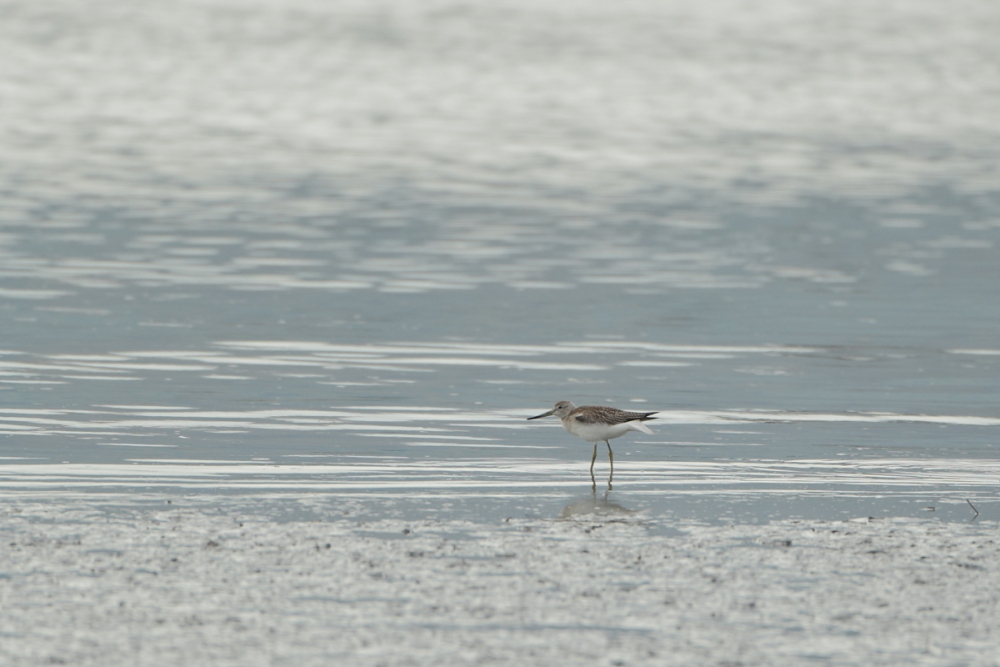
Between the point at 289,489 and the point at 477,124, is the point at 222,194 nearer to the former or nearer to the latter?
the point at 477,124

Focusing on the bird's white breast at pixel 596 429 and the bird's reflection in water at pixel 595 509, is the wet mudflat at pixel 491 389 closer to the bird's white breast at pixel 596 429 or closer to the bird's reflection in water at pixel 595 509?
the bird's reflection in water at pixel 595 509

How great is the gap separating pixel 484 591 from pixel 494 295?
1350cm

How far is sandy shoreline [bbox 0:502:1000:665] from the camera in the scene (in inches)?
284

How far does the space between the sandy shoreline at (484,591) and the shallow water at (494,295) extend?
0.90 meters

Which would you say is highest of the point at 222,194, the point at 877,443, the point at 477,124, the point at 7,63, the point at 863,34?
the point at 863,34

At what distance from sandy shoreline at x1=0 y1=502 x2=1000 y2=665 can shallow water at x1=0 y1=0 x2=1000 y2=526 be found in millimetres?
896

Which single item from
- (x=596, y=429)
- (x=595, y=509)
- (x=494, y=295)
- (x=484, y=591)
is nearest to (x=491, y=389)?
(x=596, y=429)

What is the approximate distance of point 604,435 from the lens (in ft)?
36.7

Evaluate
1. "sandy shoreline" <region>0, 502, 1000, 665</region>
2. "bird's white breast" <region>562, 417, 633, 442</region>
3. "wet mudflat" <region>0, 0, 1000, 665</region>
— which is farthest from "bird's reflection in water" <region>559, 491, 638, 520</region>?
"bird's white breast" <region>562, 417, 633, 442</region>

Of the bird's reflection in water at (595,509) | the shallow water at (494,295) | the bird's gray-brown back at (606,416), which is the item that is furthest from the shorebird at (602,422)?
the bird's reflection in water at (595,509)

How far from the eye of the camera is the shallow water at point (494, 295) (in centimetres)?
1163

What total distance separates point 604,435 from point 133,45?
65550mm

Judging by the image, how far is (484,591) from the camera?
26.3ft

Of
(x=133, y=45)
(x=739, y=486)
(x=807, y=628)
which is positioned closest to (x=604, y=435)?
(x=739, y=486)
